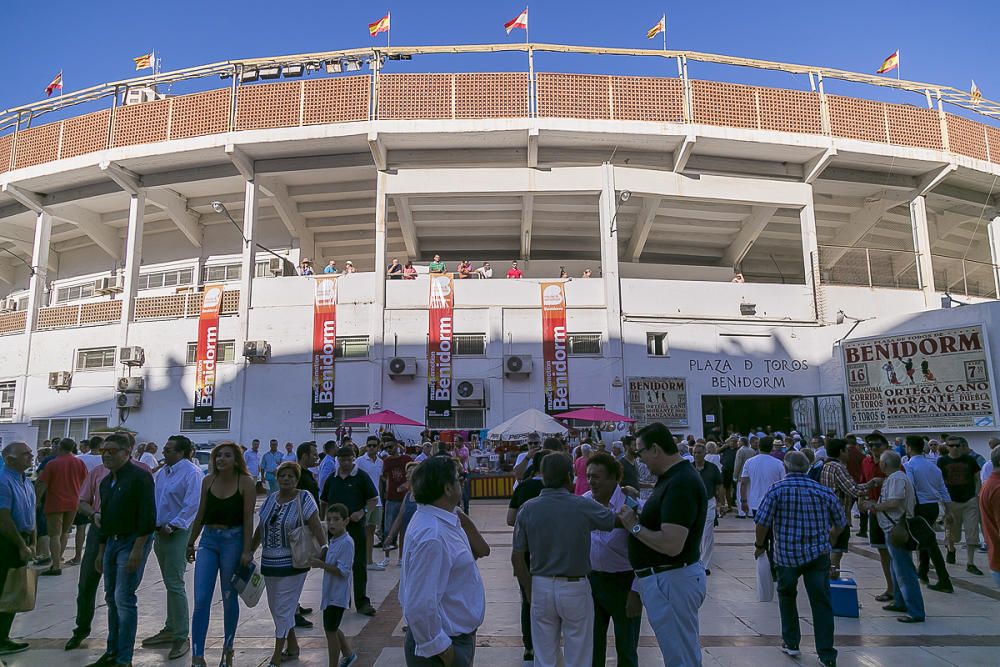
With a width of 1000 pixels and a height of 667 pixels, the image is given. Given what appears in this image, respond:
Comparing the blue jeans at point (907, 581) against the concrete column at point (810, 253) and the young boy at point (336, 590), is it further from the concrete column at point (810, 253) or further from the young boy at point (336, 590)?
the concrete column at point (810, 253)

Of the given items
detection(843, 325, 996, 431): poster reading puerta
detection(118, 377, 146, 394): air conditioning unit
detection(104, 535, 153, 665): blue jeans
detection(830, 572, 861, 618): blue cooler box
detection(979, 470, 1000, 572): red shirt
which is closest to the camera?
detection(104, 535, 153, 665): blue jeans

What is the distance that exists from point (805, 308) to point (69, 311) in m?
27.6

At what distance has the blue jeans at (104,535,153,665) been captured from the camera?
205 inches

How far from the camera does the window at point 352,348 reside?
21.9 metres

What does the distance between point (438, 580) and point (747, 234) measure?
84.9 feet

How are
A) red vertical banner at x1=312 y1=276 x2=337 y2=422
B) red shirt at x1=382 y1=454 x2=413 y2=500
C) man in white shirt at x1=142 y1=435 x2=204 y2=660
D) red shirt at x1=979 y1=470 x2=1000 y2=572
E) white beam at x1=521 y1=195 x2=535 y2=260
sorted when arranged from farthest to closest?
1. white beam at x1=521 y1=195 x2=535 y2=260
2. red vertical banner at x1=312 y1=276 x2=337 y2=422
3. red shirt at x1=382 y1=454 x2=413 y2=500
4. man in white shirt at x1=142 y1=435 x2=204 y2=660
5. red shirt at x1=979 y1=470 x2=1000 y2=572

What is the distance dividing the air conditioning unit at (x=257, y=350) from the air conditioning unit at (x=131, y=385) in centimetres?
426

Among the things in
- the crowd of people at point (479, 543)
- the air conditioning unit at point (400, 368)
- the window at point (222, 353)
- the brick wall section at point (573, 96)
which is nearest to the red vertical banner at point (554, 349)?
the air conditioning unit at point (400, 368)

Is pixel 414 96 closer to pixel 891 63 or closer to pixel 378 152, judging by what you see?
pixel 378 152

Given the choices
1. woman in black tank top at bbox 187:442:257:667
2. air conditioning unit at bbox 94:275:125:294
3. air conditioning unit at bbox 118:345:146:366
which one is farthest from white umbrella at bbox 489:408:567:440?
air conditioning unit at bbox 94:275:125:294

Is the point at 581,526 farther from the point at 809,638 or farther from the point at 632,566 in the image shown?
the point at 809,638

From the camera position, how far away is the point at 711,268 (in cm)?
2791

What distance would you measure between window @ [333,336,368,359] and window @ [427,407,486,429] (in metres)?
3.28

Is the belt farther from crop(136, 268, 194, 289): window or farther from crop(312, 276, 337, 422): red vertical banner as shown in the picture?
crop(136, 268, 194, 289): window
